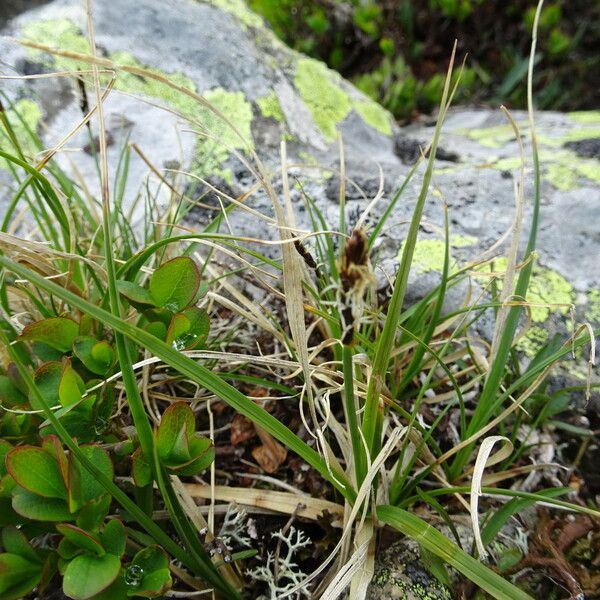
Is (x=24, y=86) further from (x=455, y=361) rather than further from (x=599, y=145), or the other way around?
(x=599, y=145)

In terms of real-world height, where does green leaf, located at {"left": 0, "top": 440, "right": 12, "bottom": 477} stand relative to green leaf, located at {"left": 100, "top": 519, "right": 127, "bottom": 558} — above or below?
above

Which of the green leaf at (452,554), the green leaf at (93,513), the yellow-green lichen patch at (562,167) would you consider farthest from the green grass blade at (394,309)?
the yellow-green lichen patch at (562,167)

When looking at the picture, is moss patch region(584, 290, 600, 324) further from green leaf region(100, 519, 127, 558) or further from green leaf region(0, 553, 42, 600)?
green leaf region(0, 553, 42, 600)

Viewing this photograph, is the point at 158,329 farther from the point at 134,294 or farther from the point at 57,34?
the point at 57,34

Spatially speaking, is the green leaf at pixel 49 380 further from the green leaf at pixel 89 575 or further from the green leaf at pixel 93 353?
the green leaf at pixel 89 575

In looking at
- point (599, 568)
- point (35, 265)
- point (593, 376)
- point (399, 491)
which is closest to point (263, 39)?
point (35, 265)

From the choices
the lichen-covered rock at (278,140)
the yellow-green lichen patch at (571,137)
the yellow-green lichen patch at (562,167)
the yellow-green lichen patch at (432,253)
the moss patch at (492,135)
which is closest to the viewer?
the yellow-green lichen patch at (432,253)

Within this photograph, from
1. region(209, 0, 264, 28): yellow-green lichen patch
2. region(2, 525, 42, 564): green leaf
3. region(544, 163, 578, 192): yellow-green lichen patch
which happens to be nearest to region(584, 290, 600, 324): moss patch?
region(544, 163, 578, 192): yellow-green lichen patch
